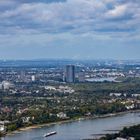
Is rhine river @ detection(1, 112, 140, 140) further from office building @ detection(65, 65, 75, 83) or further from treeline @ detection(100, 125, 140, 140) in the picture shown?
office building @ detection(65, 65, 75, 83)

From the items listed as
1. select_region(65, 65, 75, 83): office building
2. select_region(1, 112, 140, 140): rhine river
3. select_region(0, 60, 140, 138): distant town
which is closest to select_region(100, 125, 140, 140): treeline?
select_region(1, 112, 140, 140): rhine river

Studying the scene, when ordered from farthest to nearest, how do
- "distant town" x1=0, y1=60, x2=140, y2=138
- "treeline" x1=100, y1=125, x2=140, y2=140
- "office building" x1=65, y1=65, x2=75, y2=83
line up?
"office building" x1=65, y1=65, x2=75, y2=83 < "distant town" x1=0, y1=60, x2=140, y2=138 < "treeline" x1=100, y1=125, x2=140, y2=140

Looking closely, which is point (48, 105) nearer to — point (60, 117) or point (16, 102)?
point (16, 102)

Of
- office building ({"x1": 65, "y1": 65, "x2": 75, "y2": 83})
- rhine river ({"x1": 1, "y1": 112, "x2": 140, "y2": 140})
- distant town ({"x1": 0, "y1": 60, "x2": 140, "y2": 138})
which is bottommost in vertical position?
rhine river ({"x1": 1, "y1": 112, "x2": 140, "y2": 140})

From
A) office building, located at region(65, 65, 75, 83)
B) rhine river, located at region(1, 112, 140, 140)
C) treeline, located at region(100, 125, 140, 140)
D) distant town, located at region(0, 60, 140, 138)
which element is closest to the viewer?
treeline, located at region(100, 125, 140, 140)

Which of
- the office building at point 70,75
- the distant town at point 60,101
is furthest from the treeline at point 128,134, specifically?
the office building at point 70,75

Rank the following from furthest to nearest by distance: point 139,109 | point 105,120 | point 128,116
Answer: point 139,109 < point 128,116 < point 105,120

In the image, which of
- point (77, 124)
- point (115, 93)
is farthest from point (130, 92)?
point (77, 124)

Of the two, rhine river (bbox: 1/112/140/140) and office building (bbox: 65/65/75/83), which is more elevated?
office building (bbox: 65/65/75/83)
